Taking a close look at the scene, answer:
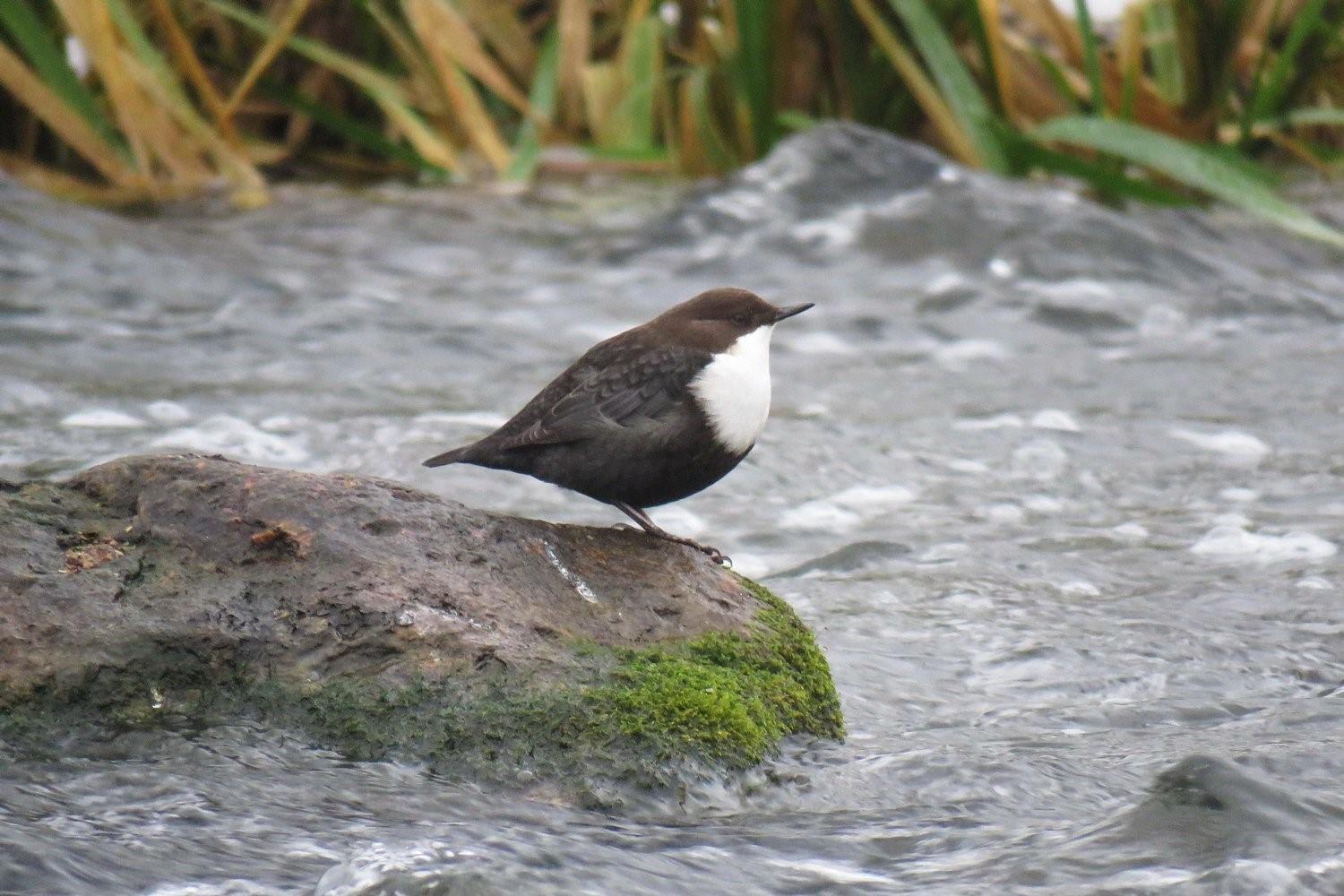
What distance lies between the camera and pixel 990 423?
602 cm

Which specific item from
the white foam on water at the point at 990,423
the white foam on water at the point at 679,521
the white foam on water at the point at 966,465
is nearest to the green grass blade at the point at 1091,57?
the white foam on water at the point at 990,423

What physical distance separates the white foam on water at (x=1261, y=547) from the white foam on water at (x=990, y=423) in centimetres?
119

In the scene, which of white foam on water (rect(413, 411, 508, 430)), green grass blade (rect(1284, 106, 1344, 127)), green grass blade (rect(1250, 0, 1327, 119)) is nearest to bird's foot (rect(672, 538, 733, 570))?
white foam on water (rect(413, 411, 508, 430))

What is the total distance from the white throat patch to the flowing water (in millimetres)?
618

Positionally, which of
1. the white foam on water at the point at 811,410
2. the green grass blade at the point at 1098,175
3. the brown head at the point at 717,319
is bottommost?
the white foam on water at the point at 811,410

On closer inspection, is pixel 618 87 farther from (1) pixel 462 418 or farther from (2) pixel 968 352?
(1) pixel 462 418

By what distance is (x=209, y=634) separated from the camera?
296cm

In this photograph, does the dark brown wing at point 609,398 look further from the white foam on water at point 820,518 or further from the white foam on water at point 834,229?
the white foam on water at point 834,229

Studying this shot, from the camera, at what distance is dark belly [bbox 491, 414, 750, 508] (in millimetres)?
3451

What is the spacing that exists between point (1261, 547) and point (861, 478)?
1286 mm

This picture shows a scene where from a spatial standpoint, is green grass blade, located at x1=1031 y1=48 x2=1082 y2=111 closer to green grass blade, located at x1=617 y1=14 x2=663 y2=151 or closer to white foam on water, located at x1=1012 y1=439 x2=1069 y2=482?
green grass blade, located at x1=617 y1=14 x2=663 y2=151

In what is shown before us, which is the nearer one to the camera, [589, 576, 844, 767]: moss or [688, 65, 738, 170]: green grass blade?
[589, 576, 844, 767]: moss

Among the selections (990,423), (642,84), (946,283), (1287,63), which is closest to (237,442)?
(990,423)

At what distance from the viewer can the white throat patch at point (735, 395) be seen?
3477 mm
